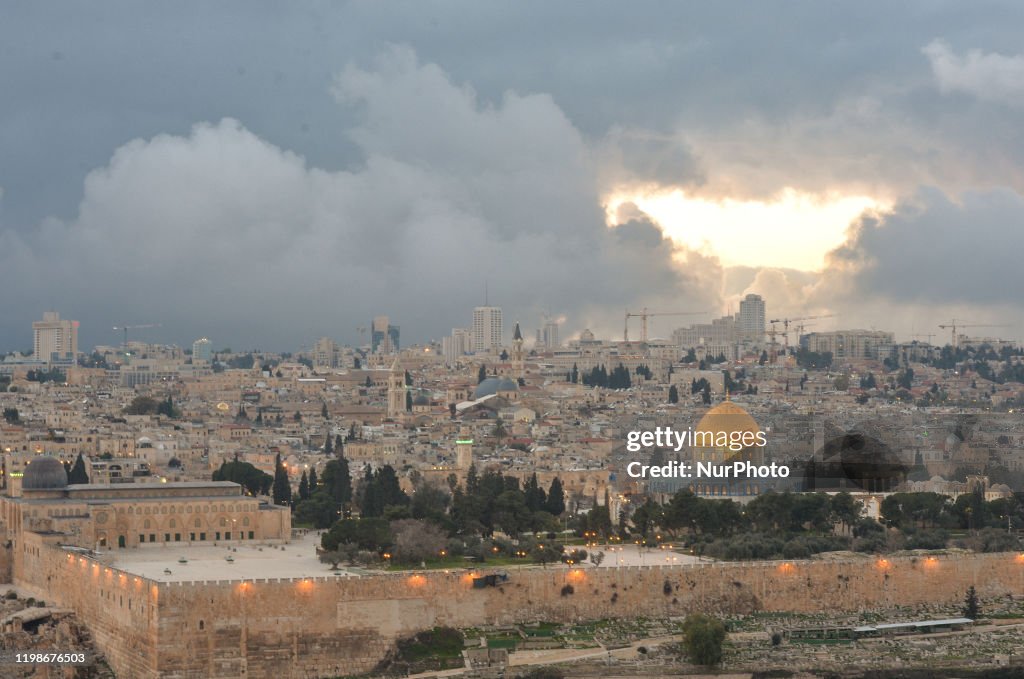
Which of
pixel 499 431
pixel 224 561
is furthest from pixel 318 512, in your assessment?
pixel 499 431

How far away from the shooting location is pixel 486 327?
547 ft

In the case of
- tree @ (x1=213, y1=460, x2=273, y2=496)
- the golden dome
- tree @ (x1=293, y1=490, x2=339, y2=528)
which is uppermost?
the golden dome

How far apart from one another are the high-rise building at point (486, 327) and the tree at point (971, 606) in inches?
4860

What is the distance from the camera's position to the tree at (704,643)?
37656 mm

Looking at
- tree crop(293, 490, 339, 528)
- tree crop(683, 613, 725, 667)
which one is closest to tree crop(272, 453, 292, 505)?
tree crop(293, 490, 339, 528)

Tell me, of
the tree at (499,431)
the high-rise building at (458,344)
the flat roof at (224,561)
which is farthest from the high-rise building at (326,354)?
the flat roof at (224,561)

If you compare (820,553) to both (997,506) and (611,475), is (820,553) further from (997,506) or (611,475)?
(611,475)

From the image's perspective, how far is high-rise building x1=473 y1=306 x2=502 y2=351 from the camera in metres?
166

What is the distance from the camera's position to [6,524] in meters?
45.0

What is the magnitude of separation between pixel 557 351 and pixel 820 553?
102211mm

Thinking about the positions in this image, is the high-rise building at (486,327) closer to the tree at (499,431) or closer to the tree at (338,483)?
the tree at (499,431)

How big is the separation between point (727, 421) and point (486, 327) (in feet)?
345

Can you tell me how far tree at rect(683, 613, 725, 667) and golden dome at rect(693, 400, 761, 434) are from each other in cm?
2361

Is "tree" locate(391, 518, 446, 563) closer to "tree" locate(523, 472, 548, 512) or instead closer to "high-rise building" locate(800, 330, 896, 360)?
"tree" locate(523, 472, 548, 512)
